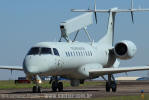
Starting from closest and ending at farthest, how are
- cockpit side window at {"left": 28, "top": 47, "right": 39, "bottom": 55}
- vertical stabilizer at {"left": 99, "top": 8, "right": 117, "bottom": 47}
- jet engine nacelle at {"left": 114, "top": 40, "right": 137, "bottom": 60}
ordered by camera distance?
cockpit side window at {"left": 28, "top": 47, "right": 39, "bottom": 55}
jet engine nacelle at {"left": 114, "top": 40, "right": 137, "bottom": 60}
vertical stabilizer at {"left": 99, "top": 8, "right": 117, "bottom": 47}

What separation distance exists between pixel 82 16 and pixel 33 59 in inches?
800

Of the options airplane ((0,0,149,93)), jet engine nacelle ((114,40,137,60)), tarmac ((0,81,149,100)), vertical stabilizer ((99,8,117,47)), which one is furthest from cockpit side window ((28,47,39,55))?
vertical stabilizer ((99,8,117,47))

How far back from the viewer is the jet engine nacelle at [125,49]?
159 feet

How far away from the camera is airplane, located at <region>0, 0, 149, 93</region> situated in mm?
40312

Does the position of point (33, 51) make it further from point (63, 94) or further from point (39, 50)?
point (63, 94)

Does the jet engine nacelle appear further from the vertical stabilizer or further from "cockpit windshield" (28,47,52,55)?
"cockpit windshield" (28,47,52,55)

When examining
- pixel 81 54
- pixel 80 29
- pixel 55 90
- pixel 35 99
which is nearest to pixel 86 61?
pixel 81 54

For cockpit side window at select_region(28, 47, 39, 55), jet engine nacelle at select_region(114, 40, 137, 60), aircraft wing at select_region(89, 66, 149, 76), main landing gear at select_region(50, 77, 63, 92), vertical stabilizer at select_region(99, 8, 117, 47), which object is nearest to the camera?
cockpit side window at select_region(28, 47, 39, 55)

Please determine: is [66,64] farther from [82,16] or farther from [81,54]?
[82,16]

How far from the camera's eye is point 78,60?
4569cm

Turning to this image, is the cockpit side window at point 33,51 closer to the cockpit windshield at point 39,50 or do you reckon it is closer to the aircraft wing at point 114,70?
the cockpit windshield at point 39,50

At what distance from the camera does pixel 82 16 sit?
5934 cm

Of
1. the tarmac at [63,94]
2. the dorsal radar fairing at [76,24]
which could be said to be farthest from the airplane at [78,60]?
the dorsal radar fairing at [76,24]

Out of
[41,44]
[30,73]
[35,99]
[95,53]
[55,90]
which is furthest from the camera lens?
[95,53]
